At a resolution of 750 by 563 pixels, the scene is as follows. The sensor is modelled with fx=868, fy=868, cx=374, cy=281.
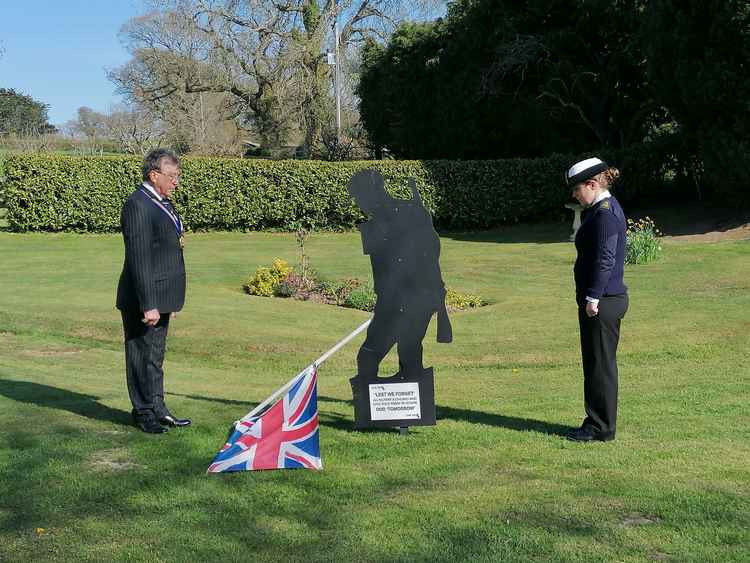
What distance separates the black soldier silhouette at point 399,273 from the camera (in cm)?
621

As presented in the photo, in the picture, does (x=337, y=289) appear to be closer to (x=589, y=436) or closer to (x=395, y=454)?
(x=589, y=436)

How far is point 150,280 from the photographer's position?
6074 mm

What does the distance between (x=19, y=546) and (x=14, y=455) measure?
1561 millimetres

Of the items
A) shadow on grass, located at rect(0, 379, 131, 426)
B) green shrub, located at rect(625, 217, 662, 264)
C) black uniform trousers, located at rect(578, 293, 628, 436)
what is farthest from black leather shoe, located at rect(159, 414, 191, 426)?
green shrub, located at rect(625, 217, 662, 264)

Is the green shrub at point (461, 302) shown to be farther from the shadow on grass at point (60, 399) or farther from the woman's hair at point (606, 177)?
the woman's hair at point (606, 177)

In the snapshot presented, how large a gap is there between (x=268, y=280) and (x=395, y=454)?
10379 millimetres

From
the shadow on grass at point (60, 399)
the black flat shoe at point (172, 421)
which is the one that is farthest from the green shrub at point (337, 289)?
the black flat shoe at point (172, 421)

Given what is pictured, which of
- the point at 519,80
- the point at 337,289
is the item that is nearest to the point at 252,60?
the point at 519,80

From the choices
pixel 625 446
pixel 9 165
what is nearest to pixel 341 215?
pixel 9 165

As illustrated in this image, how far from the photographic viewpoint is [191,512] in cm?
471

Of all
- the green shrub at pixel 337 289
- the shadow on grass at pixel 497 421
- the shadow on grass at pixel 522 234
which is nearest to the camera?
the shadow on grass at pixel 497 421

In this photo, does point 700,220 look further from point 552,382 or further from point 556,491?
point 556,491

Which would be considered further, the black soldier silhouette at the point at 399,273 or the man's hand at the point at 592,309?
the black soldier silhouette at the point at 399,273

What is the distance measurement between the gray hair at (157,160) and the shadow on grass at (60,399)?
1.95 metres
